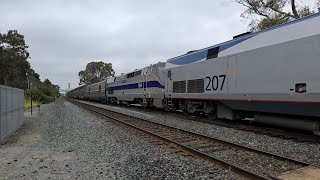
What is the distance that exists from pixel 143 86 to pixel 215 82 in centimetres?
Result: 1293

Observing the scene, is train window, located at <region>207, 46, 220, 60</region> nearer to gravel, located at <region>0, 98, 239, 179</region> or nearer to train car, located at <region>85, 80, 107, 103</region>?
gravel, located at <region>0, 98, 239, 179</region>

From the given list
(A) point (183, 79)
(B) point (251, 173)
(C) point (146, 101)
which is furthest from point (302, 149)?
(C) point (146, 101)

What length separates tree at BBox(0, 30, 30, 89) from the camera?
69.9 m

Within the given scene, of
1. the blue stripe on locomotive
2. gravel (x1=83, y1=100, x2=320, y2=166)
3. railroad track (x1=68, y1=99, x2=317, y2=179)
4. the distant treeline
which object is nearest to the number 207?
gravel (x1=83, y1=100, x2=320, y2=166)

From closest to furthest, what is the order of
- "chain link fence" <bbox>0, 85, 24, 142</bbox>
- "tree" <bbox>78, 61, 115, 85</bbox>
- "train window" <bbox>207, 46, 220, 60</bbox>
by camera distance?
"chain link fence" <bbox>0, 85, 24, 142</bbox> < "train window" <bbox>207, 46, 220, 60</bbox> < "tree" <bbox>78, 61, 115, 85</bbox>

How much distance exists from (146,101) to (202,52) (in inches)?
438

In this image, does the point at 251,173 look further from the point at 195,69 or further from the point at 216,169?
the point at 195,69

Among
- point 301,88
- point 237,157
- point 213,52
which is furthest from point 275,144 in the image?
point 213,52

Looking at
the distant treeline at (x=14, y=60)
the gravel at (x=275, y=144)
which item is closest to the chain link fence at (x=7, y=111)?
the gravel at (x=275, y=144)

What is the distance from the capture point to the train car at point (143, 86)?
2342 cm

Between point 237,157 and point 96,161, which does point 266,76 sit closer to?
point 237,157

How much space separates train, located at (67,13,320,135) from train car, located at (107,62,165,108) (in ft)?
13.6

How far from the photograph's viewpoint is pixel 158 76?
2375cm

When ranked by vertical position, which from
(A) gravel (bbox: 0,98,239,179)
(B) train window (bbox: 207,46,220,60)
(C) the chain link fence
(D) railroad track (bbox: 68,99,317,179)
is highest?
(B) train window (bbox: 207,46,220,60)
